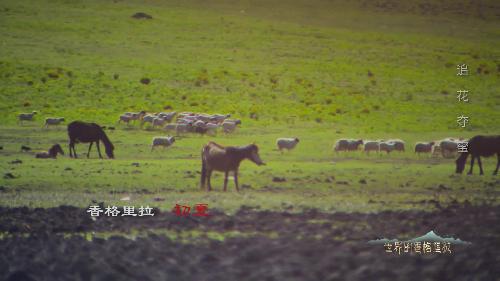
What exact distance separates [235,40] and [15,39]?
315 inches

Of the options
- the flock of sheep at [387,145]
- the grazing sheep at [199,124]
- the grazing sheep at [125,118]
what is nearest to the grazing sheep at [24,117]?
the grazing sheep at [125,118]

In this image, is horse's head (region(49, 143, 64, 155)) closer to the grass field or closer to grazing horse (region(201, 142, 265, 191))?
the grass field

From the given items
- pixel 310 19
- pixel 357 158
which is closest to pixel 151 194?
pixel 357 158

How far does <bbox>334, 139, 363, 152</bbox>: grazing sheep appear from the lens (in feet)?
76.1

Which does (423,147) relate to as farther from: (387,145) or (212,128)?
(212,128)

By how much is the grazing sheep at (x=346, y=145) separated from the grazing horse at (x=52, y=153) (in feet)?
22.2

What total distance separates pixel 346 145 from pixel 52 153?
717 centimetres

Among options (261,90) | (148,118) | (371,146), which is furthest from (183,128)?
(371,146)

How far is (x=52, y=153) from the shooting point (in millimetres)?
21641

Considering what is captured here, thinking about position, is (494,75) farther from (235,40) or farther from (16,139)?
(235,40)

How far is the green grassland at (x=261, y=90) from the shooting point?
18.2 meters

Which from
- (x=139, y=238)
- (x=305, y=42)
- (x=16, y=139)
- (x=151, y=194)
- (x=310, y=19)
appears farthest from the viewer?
(x=305, y=42)

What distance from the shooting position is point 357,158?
22.8 m

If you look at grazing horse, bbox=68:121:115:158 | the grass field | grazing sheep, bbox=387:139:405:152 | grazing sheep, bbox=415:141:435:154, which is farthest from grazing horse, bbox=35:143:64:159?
grazing sheep, bbox=415:141:435:154
